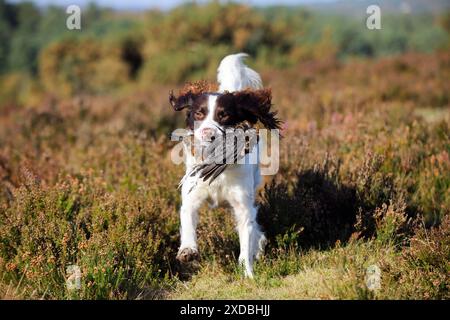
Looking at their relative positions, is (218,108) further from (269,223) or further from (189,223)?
(269,223)

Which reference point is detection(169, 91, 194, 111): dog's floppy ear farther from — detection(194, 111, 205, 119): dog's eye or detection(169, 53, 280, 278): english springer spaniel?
detection(194, 111, 205, 119): dog's eye

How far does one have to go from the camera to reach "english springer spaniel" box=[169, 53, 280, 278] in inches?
151

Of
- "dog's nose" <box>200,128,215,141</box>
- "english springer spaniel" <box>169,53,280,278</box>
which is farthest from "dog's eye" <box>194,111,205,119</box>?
"dog's nose" <box>200,128,215,141</box>

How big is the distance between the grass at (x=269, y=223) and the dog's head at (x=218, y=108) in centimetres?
→ 81

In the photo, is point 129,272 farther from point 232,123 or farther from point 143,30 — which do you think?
point 143,30

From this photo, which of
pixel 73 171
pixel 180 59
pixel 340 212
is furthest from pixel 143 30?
pixel 340 212

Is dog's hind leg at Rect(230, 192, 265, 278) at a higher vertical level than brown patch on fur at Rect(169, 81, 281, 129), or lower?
lower

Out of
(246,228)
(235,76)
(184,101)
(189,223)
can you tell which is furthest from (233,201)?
(235,76)

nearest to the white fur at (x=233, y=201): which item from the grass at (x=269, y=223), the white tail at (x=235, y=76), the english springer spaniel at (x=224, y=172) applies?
the english springer spaniel at (x=224, y=172)

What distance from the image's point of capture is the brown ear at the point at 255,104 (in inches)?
156

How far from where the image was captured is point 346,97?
9.64 metres
